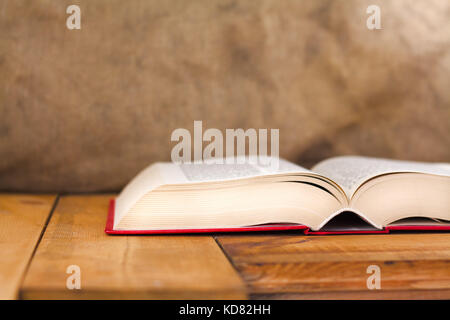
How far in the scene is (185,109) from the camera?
4.04ft

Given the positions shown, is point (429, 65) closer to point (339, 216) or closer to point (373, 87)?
point (373, 87)

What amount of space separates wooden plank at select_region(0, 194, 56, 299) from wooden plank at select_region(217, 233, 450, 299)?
0.88 feet

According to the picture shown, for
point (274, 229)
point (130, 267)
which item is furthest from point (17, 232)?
point (274, 229)

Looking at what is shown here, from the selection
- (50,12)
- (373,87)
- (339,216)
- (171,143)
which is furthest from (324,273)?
(50,12)

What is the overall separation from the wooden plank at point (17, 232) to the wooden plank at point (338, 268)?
0.88 ft

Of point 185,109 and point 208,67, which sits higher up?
point 208,67

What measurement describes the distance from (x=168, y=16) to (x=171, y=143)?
309mm

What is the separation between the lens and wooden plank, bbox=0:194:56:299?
576mm

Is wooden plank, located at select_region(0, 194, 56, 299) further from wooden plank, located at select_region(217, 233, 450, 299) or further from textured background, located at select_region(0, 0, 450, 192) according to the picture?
wooden plank, located at select_region(217, 233, 450, 299)

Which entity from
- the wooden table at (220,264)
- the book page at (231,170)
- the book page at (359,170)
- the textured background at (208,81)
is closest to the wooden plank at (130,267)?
the wooden table at (220,264)

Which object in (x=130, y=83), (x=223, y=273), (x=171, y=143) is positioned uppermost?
(x=130, y=83)

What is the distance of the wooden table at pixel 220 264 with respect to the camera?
0.56 m

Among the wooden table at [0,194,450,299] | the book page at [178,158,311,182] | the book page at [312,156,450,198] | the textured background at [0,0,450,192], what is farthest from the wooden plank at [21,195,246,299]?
the textured background at [0,0,450,192]

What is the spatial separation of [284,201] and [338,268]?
179 millimetres
